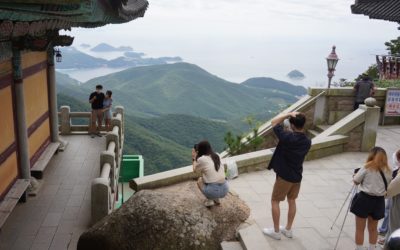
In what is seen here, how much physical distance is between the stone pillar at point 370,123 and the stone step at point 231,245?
6.33 m

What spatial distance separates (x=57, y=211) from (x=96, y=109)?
5661 mm

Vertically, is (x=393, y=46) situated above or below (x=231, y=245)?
Result: above

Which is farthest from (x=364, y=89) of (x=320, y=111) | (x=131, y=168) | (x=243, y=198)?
(x=131, y=168)

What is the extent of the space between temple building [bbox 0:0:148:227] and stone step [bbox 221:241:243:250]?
418cm

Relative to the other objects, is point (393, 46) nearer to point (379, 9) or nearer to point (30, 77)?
point (379, 9)

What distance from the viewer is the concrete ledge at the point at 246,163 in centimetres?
882

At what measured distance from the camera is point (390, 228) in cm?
559

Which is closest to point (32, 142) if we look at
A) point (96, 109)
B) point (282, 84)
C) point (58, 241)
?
point (96, 109)

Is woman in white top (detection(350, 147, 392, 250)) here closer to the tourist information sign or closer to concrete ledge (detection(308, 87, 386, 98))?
→ concrete ledge (detection(308, 87, 386, 98))

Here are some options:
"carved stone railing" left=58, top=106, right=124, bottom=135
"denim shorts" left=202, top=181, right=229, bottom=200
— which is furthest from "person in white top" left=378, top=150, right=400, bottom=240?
"carved stone railing" left=58, top=106, right=124, bottom=135

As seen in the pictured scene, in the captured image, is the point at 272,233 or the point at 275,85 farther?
the point at 275,85

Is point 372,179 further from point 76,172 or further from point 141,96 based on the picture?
point 141,96

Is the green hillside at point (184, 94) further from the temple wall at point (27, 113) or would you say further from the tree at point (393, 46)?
the temple wall at point (27, 113)

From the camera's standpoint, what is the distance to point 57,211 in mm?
9016
